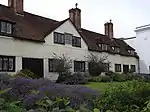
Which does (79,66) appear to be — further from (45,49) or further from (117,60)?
(117,60)

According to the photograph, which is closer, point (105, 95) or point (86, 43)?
point (105, 95)

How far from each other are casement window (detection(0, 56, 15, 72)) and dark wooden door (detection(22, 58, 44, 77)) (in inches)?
52.2

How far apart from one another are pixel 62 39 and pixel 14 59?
23.8 feet

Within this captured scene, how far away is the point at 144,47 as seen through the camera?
47.5m

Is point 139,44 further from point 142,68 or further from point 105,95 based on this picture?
point 105,95

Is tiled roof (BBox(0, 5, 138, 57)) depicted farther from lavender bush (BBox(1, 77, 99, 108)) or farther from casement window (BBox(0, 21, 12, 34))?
lavender bush (BBox(1, 77, 99, 108))

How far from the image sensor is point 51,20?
33500 mm

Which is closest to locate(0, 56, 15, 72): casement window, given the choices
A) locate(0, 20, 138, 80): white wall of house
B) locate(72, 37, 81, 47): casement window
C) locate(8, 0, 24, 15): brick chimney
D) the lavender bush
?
locate(0, 20, 138, 80): white wall of house

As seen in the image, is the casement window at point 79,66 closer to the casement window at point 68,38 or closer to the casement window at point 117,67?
the casement window at point 68,38

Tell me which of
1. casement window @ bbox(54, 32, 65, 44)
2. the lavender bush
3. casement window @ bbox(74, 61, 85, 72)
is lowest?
the lavender bush

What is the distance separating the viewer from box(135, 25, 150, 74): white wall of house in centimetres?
4684

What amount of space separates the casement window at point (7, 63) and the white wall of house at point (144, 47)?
2898 centimetres

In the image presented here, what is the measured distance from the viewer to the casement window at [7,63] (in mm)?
23156

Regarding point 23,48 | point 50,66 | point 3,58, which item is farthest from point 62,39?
point 3,58
